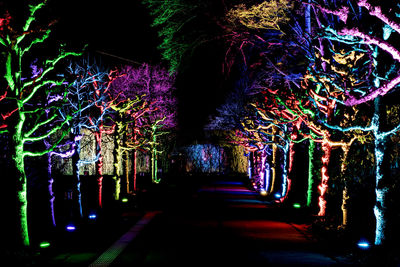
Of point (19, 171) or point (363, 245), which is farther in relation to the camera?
point (19, 171)

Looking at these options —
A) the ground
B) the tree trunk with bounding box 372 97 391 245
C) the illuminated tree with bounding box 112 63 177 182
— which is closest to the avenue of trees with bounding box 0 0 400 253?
the tree trunk with bounding box 372 97 391 245

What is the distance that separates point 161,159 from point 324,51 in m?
37.4

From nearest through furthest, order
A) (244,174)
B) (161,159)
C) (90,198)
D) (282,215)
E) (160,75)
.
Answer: (282,215)
(90,198)
(160,75)
(161,159)
(244,174)

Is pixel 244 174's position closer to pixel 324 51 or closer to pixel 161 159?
pixel 161 159

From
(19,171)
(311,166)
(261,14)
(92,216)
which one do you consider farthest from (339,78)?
(92,216)

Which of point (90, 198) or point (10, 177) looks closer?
point (10, 177)

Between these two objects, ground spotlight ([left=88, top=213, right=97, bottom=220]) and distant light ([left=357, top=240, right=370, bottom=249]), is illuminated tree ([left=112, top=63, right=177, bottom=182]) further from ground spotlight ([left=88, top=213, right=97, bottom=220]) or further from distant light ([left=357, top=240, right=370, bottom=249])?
distant light ([left=357, top=240, right=370, bottom=249])

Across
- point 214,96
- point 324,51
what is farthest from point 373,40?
point 214,96

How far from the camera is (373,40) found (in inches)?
390

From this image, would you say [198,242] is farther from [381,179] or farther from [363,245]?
[381,179]

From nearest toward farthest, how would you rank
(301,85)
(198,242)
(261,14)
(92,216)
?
(198,242)
(261,14)
(92,216)
(301,85)

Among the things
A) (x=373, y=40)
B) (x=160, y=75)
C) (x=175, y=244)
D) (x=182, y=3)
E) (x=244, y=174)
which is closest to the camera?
(x=373, y=40)

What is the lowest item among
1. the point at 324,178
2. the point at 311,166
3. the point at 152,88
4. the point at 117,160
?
the point at 324,178

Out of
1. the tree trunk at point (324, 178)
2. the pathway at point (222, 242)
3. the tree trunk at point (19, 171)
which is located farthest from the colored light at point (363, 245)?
the tree trunk at point (19, 171)
